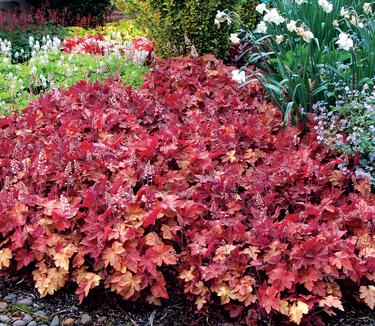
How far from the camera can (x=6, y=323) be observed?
2809 millimetres

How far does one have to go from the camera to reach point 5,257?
295cm

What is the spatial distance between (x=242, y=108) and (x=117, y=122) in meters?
0.96

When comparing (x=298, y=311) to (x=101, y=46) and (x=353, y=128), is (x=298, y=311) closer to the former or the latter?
(x=353, y=128)

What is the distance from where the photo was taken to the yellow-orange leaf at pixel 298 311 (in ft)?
8.50

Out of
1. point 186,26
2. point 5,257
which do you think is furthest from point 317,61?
point 5,257

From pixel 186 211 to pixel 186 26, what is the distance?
2.83 metres

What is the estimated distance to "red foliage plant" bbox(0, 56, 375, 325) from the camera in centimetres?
275

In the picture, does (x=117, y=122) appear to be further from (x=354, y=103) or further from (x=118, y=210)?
(x=354, y=103)

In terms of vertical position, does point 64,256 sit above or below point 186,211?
below

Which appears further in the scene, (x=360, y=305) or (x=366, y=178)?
(x=366, y=178)

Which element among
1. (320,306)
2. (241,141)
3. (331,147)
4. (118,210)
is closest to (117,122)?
(241,141)

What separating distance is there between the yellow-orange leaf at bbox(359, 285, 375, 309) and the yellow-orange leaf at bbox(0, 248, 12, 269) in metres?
1.70

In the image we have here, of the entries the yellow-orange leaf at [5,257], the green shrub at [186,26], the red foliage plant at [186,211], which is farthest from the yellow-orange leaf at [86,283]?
the green shrub at [186,26]

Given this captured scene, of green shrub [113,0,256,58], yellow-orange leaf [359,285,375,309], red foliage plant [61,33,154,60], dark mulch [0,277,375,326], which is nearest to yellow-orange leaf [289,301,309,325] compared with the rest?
dark mulch [0,277,375,326]
